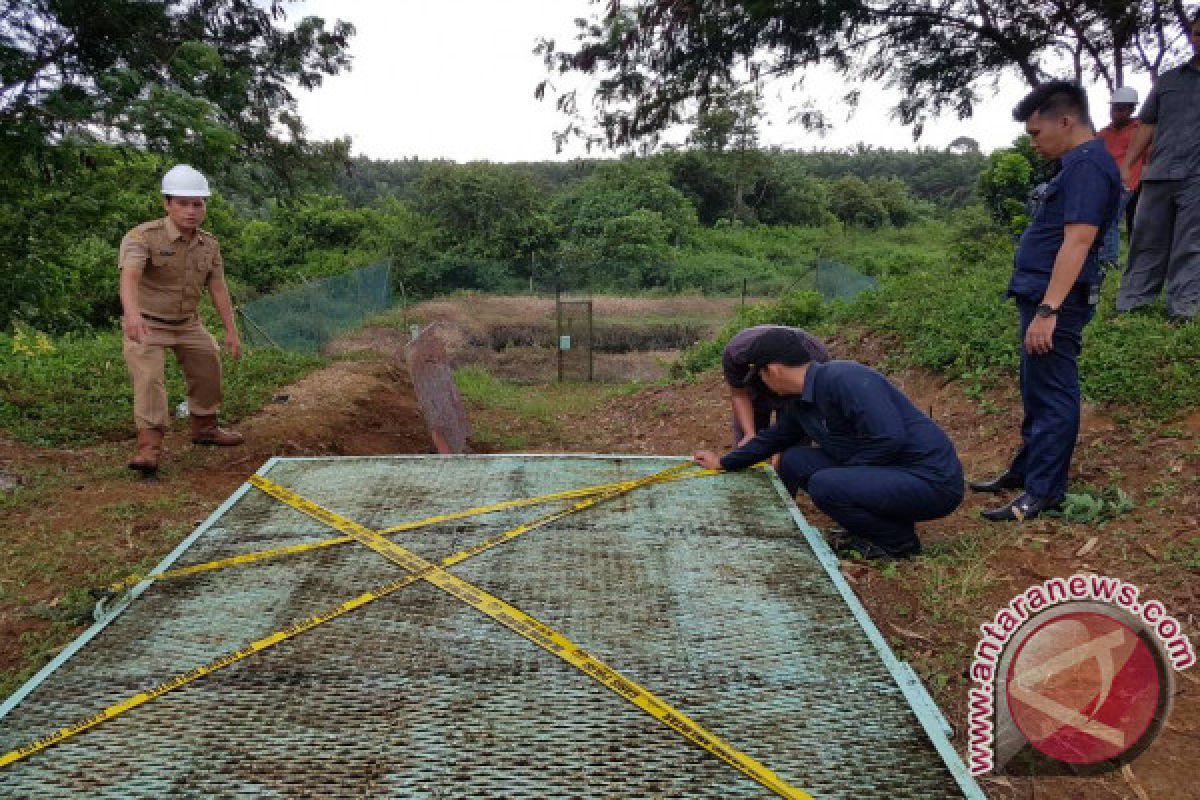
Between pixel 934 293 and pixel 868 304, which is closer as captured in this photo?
pixel 934 293

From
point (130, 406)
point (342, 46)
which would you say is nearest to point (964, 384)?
point (130, 406)

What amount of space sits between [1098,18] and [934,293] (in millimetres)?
3809

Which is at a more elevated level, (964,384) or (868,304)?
(868,304)

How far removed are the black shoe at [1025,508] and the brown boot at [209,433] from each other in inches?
176

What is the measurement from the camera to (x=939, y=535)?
334 centimetres

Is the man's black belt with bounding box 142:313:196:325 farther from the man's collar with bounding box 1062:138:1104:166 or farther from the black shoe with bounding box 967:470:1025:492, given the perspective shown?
the man's collar with bounding box 1062:138:1104:166

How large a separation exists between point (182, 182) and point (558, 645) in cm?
358

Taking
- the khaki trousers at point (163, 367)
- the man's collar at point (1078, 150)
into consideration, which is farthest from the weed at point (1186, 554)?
the khaki trousers at point (163, 367)

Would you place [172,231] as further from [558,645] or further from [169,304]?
[558,645]

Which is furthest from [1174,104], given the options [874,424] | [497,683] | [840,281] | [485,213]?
[485,213]

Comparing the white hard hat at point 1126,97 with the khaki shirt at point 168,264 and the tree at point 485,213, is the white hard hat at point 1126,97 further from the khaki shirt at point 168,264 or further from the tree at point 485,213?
the tree at point 485,213

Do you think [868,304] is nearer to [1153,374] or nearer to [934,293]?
[934,293]

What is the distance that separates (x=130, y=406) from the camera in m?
6.02

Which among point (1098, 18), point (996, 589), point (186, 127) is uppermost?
point (1098, 18)
